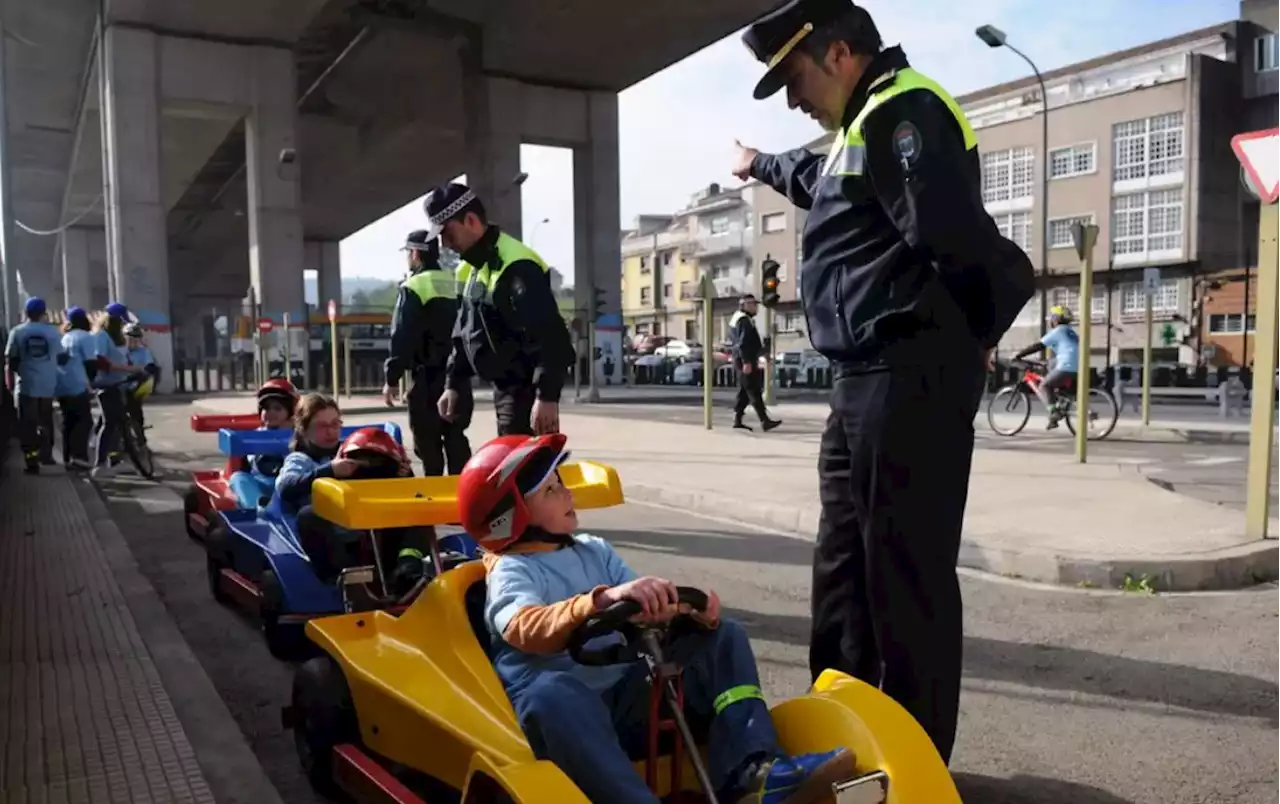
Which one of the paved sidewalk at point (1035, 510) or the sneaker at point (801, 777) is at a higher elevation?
the sneaker at point (801, 777)

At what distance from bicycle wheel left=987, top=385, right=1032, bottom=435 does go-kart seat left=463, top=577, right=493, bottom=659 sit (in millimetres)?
12093

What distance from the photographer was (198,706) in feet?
12.2

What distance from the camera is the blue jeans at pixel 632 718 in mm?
2221

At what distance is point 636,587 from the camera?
2242 millimetres

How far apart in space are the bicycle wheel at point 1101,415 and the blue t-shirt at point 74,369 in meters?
11.4

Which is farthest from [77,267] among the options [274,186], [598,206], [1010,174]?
[1010,174]

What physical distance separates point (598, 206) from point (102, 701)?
32.0 m

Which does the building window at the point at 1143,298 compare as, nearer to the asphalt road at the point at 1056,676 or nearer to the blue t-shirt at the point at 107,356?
the blue t-shirt at the point at 107,356

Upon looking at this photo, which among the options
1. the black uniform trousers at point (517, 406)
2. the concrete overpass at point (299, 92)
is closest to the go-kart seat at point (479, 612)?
the black uniform trousers at point (517, 406)

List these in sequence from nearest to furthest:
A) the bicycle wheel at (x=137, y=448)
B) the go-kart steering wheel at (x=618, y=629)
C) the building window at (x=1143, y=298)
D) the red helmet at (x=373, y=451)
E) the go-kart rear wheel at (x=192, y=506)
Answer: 1. the go-kart steering wheel at (x=618, y=629)
2. the red helmet at (x=373, y=451)
3. the go-kart rear wheel at (x=192, y=506)
4. the bicycle wheel at (x=137, y=448)
5. the building window at (x=1143, y=298)

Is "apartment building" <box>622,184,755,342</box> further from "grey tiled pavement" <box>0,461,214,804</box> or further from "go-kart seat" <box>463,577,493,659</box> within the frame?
"go-kart seat" <box>463,577,493,659</box>

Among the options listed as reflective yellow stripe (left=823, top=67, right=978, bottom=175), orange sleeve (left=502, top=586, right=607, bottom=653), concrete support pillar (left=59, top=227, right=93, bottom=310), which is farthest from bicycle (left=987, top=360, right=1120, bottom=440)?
concrete support pillar (left=59, top=227, right=93, bottom=310)

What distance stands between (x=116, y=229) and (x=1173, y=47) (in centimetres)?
3793

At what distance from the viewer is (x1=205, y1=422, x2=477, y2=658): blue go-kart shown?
4484 millimetres
